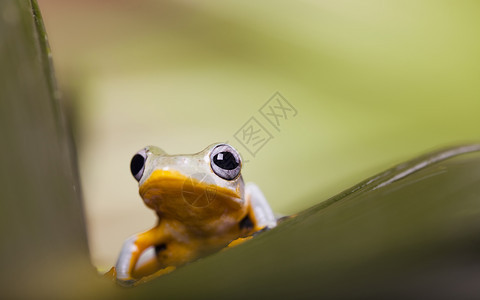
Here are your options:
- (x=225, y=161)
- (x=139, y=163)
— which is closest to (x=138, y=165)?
(x=139, y=163)

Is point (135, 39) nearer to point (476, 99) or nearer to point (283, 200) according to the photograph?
point (283, 200)

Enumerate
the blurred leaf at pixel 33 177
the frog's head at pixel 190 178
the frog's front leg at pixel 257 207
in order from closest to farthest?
the blurred leaf at pixel 33 177
the frog's head at pixel 190 178
the frog's front leg at pixel 257 207

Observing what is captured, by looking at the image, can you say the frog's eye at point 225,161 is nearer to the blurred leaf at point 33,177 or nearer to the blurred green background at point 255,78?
the blurred green background at point 255,78

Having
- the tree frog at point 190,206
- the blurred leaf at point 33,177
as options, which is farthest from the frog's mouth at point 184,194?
the blurred leaf at point 33,177

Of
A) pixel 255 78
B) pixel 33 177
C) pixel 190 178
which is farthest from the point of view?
pixel 255 78

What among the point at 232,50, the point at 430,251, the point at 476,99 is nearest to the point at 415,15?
the point at 476,99

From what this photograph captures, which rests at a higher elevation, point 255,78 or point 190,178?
point 255,78

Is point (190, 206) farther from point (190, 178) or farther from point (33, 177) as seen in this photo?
point (33, 177)

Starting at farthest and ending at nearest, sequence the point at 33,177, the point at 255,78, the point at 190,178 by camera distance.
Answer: the point at 255,78
the point at 190,178
the point at 33,177
